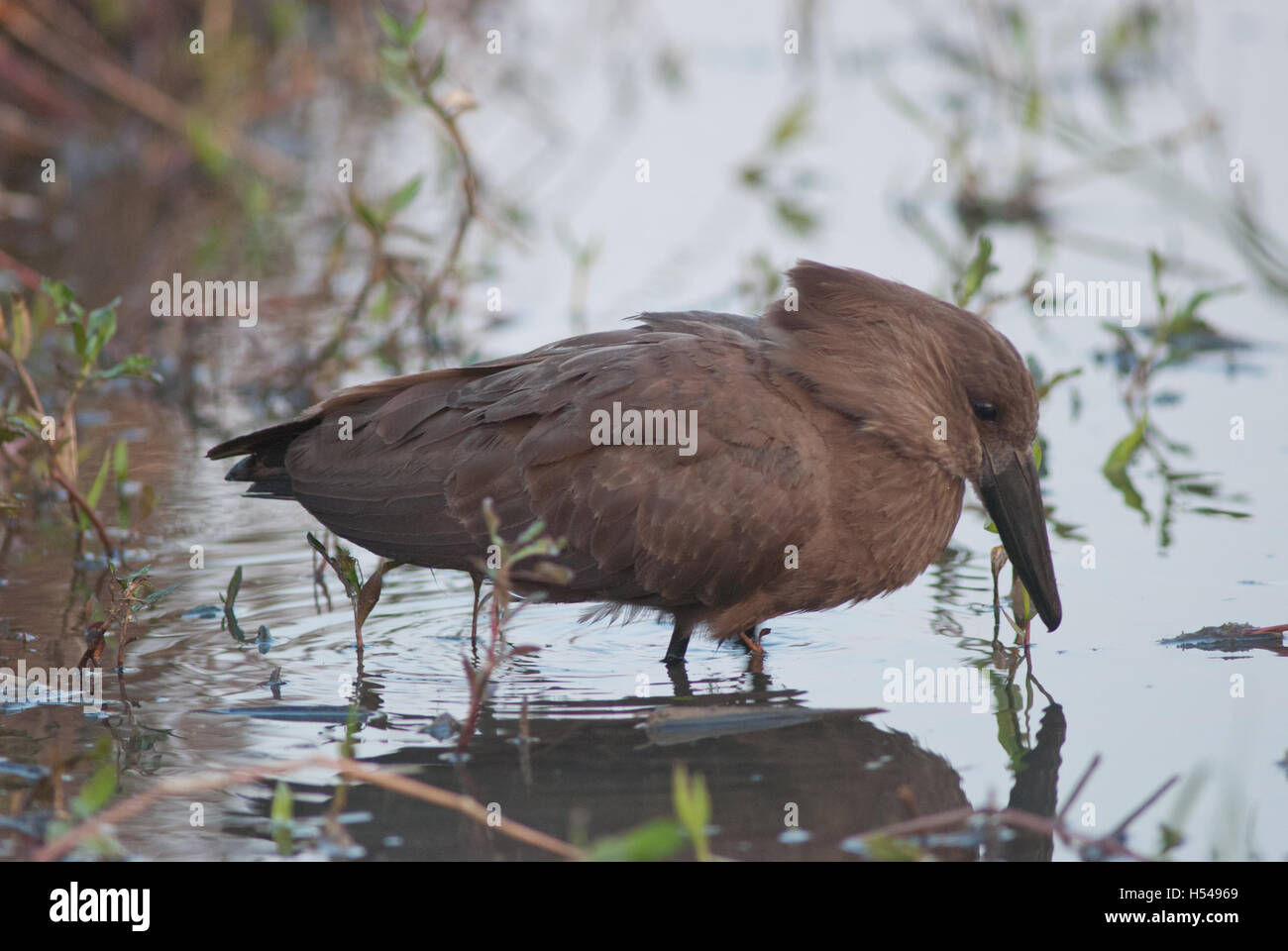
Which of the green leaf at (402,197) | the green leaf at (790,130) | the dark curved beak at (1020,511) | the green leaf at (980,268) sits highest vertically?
the green leaf at (790,130)

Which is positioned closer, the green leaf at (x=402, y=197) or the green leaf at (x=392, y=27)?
the green leaf at (x=392, y=27)

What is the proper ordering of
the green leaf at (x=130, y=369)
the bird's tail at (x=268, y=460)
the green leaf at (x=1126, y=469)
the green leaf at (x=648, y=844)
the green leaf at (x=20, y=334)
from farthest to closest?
1. the green leaf at (x=1126, y=469)
2. the green leaf at (x=20, y=334)
3. the green leaf at (x=130, y=369)
4. the bird's tail at (x=268, y=460)
5. the green leaf at (x=648, y=844)

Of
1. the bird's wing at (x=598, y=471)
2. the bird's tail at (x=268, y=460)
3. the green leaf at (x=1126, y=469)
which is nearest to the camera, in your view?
the bird's wing at (x=598, y=471)

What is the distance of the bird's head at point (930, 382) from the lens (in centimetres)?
504

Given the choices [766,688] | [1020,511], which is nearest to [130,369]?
[766,688]

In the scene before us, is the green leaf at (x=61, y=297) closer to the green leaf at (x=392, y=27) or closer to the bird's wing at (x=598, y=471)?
the bird's wing at (x=598, y=471)

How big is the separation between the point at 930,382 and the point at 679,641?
3.43ft

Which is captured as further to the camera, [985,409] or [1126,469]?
[1126,469]

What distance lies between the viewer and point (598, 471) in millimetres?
4938

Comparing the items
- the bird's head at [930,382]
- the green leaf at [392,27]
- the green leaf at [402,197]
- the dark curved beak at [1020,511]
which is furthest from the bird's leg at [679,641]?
the green leaf at [392,27]

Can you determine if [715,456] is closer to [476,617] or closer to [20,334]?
[476,617]

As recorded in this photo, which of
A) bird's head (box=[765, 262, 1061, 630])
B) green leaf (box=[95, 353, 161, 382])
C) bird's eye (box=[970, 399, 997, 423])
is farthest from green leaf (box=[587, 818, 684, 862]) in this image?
green leaf (box=[95, 353, 161, 382])

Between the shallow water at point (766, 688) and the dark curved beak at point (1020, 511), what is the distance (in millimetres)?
224

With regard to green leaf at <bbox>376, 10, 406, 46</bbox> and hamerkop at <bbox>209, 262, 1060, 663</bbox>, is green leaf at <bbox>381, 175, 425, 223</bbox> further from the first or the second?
hamerkop at <bbox>209, 262, 1060, 663</bbox>
